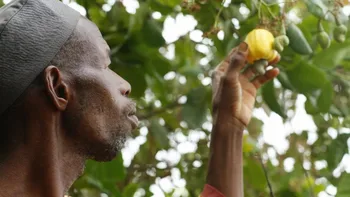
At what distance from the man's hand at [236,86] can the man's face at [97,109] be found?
0.62 m

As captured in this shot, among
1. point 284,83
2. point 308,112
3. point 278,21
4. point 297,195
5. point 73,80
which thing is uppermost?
point 73,80

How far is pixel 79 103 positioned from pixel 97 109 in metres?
0.04

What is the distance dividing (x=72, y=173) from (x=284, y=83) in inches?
48.1

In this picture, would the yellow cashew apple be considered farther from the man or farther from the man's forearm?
the man

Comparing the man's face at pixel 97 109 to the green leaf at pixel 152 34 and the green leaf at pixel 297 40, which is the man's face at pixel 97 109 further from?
the green leaf at pixel 152 34

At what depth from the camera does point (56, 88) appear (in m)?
1.82

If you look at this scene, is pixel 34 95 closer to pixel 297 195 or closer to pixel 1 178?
pixel 1 178

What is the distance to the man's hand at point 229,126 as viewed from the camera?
2.46 metres

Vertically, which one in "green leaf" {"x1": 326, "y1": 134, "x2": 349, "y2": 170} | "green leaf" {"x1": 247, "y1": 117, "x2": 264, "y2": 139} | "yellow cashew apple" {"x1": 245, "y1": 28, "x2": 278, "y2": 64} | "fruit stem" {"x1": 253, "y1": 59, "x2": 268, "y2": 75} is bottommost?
"green leaf" {"x1": 247, "y1": 117, "x2": 264, "y2": 139}

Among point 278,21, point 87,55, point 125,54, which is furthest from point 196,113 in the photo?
point 87,55

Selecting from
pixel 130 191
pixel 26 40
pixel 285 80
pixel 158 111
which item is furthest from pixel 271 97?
pixel 26 40

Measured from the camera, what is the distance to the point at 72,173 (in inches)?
72.4

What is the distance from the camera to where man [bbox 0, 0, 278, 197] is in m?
1.79

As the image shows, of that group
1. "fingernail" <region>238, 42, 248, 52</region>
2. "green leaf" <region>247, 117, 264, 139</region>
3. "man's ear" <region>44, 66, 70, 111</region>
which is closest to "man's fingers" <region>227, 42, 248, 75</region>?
"fingernail" <region>238, 42, 248, 52</region>
